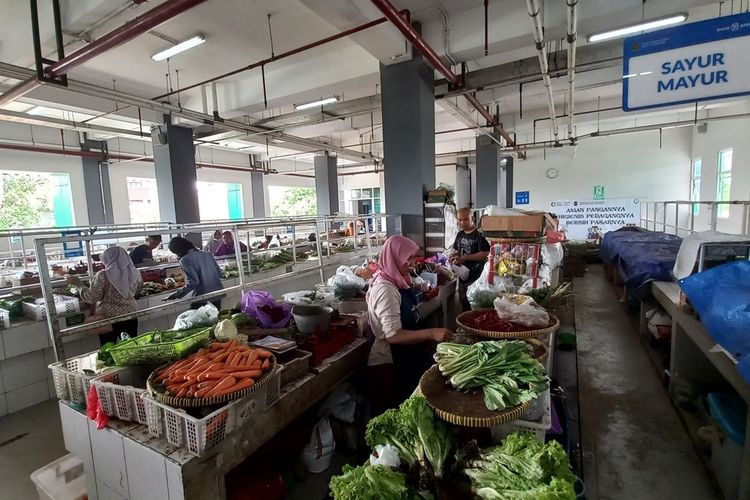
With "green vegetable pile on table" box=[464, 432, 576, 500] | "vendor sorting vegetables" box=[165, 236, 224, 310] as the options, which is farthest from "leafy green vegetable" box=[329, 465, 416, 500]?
"vendor sorting vegetables" box=[165, 236, 224, 310]

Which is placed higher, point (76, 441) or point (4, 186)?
point (4, 186)

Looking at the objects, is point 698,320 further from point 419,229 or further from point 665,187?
point 665,187

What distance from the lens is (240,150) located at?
587 inches

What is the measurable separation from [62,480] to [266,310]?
1.50m

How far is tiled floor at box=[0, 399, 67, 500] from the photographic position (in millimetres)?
2564

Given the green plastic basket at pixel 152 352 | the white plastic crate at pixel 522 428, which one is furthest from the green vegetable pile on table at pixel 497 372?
the green plastic basket at pixel 152 352

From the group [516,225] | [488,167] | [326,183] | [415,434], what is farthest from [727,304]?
[326,183]

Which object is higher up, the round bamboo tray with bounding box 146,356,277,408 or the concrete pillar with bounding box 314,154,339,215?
the concrete pillar with bounding box 314,154,339,215

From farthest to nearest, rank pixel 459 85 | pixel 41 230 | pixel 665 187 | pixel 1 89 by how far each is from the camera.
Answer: pixel 665 187 < pixel 1 89 < pixel 41 230 < pixel 459 85

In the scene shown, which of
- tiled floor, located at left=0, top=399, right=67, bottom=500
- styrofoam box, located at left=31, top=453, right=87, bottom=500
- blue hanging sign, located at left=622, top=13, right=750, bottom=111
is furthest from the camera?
blue hanging sign, located at left=622, top=13, right=750, bottom=111

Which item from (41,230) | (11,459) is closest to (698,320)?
(11,459)

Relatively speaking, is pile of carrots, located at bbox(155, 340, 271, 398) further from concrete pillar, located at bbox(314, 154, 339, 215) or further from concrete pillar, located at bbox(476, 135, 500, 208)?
concrete pillar, located at bbox(314, 154, 339, 215)

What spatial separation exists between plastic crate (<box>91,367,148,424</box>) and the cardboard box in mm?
2896

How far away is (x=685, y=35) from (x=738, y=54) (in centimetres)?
42
